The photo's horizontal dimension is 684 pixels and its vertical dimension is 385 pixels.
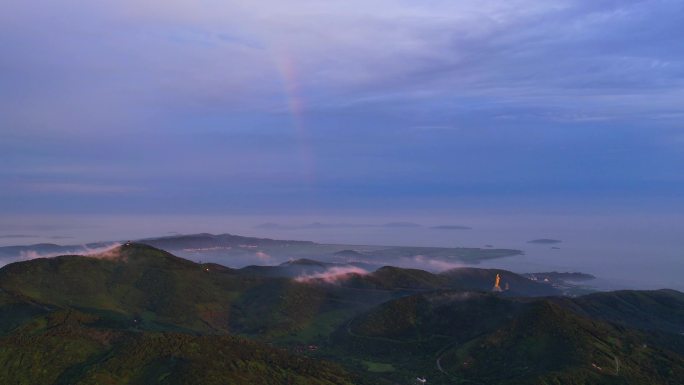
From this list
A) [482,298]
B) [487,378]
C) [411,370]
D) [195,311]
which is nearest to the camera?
[487,378]

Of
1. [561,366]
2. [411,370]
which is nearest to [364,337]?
[411,370]

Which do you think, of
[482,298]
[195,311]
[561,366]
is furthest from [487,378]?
[195,311]

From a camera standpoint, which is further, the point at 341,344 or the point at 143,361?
the point at 341,344

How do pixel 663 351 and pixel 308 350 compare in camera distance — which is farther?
Result: pixel 308 350

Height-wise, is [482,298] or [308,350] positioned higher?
[482,298]

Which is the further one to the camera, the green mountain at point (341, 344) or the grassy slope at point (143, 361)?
the green mountain at point (341, 344)

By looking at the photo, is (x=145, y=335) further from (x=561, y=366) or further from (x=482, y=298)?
(x=482, y=298)

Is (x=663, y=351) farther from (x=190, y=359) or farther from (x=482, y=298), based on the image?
(x=190, y=359)

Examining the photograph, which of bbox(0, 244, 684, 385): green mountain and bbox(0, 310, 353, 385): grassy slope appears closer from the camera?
bbox(0, 310, 353, 385): grassy slope

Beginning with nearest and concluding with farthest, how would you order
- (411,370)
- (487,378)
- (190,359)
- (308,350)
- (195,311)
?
(190,359) → (487,378) → (411,370) → (308,350) → (195,311)

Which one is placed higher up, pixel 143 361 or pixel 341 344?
pixel 143 361
